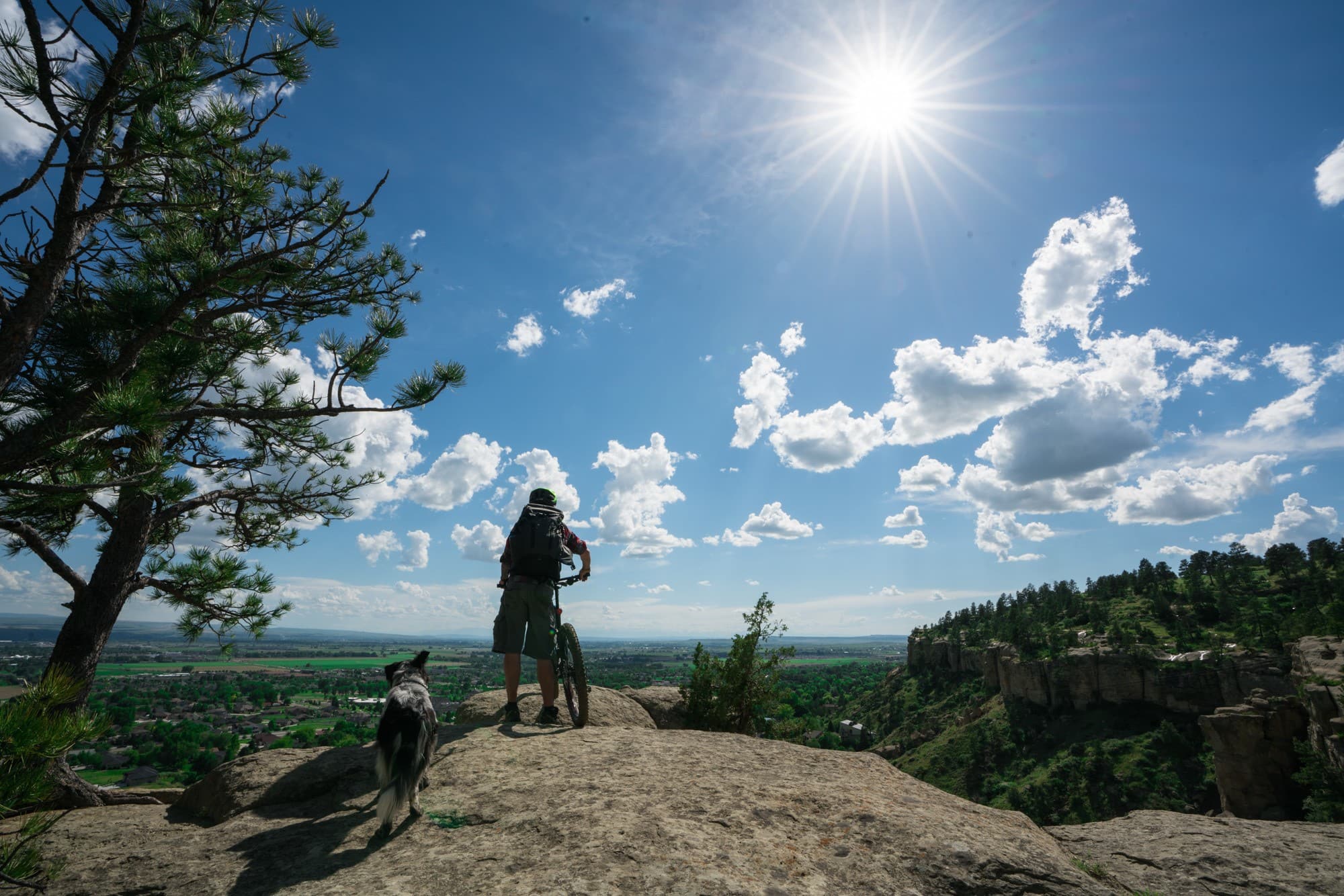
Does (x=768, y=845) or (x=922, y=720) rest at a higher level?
(x=768, y=845)

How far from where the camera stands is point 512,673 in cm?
746

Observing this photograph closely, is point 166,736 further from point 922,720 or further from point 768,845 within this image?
point 922,720

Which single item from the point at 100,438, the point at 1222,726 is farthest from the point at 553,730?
the point at 1222,726

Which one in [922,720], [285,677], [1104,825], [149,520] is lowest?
[922,720]

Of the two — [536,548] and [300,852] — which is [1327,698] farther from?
[300,852]

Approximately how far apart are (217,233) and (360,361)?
190 cm

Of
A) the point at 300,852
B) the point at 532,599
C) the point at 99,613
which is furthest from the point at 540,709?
the point at 99,613

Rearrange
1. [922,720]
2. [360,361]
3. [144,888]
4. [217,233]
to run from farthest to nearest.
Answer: [922,720] < [360,361] < [217,233] < [144,888]

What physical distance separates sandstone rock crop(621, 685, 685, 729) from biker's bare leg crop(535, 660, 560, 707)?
3.07 meters

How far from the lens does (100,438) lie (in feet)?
17.7

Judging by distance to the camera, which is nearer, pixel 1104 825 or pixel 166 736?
pixel 1104 825

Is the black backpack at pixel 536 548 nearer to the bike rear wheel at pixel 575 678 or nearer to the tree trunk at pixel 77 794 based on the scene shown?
the bike rear wheel at pixel 575 678

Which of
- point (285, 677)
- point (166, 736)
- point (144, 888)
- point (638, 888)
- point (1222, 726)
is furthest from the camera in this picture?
point (285, 677)

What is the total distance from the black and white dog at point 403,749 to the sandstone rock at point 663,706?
5.53 meters
